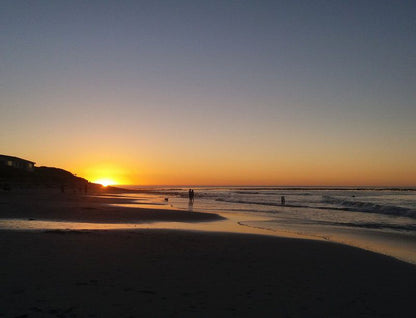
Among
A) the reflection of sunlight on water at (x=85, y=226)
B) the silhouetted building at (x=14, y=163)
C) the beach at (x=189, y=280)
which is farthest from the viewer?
the silhouetted building at (x=14, y=163)

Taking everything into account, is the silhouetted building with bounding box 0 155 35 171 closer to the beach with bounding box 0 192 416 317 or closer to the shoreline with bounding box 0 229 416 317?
the shoreline with bounding box 0 229 416 317

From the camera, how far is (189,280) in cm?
845

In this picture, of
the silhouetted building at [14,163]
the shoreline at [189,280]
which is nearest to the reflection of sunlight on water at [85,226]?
the shoreline at [189,280]

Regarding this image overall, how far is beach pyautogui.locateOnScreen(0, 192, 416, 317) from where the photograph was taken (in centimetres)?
665

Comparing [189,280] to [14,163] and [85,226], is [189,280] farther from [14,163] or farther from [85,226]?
[14,163]

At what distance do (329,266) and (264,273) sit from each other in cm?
264

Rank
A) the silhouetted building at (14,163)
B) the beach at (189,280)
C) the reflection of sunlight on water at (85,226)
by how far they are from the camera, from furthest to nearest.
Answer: the silhouetted building at (14,163), the reflection of sunlight on water at (85,226), the beach at (189,280)

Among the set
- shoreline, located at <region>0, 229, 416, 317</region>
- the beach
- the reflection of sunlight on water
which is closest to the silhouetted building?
the reflection of sunlight on water

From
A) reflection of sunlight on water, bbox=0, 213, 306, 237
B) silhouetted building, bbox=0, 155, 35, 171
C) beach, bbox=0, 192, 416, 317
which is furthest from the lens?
silhouetted building, bbox=0, 155, 35, 171

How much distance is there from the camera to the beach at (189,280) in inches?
262

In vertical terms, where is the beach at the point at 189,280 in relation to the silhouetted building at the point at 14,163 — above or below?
below

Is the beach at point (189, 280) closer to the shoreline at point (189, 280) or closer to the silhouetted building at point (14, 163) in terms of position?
the shoreline at point (189, 280)

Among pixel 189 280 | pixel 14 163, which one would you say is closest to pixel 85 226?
pixel 189 280

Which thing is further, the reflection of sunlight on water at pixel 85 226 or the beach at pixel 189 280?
the reflection of sunlight on water at pixel 85 226
